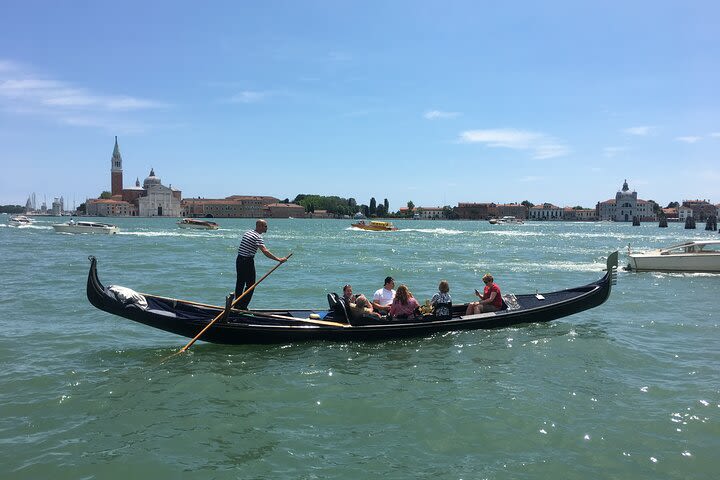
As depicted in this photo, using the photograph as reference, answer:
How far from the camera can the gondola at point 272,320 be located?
789 centimetres

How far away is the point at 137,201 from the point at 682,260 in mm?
139877

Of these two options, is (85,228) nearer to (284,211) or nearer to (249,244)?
(249,244)

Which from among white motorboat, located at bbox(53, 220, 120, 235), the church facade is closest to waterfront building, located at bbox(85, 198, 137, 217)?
the church facade

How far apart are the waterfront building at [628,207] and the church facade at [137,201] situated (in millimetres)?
114428

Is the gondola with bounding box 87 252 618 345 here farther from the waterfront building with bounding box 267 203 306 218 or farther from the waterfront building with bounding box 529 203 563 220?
the waterfront building with bounding box 529 203 563 220

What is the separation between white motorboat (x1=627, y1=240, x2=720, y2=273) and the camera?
771 inches

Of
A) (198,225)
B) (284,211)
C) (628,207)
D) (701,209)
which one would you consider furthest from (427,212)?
(198,225)

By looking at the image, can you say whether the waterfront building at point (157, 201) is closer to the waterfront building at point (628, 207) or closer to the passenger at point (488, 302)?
the waterfront building at point (628, 207)

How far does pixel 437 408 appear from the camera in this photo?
626cm

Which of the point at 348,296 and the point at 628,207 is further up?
the point at 628,207

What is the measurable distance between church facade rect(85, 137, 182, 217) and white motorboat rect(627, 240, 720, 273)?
134 metres

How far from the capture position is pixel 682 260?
19.8 metres

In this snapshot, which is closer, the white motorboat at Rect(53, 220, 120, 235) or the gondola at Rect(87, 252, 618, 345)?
the gondola at Rect(87, 252, 618, 345)

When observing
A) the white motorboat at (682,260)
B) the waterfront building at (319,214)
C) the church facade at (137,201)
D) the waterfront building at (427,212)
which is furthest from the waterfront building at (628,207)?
the white motorboat at (682,260)
